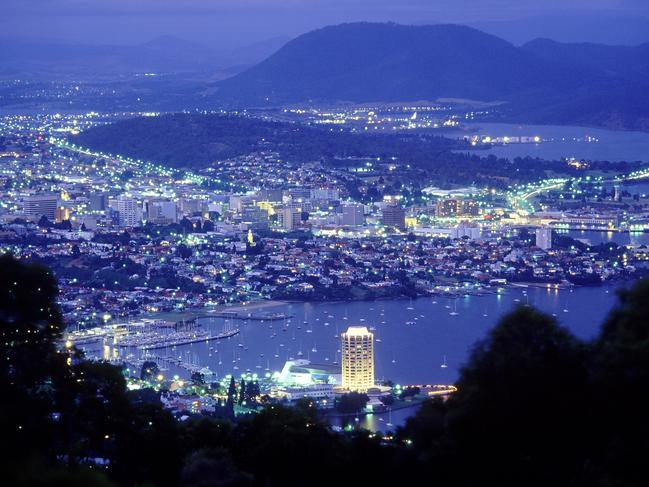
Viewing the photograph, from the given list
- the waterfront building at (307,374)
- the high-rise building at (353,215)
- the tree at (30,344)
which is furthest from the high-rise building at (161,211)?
the tree at (30,344)

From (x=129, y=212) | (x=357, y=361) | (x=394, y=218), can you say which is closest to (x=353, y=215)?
(x=394, y=218)

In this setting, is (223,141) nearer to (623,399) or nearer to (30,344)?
(30,344)

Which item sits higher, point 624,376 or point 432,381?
point 624,376

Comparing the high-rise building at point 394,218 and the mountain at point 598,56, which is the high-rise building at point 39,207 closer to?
the high-rise building at point 394,218

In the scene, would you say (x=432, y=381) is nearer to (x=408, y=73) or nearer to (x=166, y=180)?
(x=166, y=180)

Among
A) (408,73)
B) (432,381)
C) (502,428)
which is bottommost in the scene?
(432,381)

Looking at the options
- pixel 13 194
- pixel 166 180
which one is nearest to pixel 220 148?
pixel 166 180
